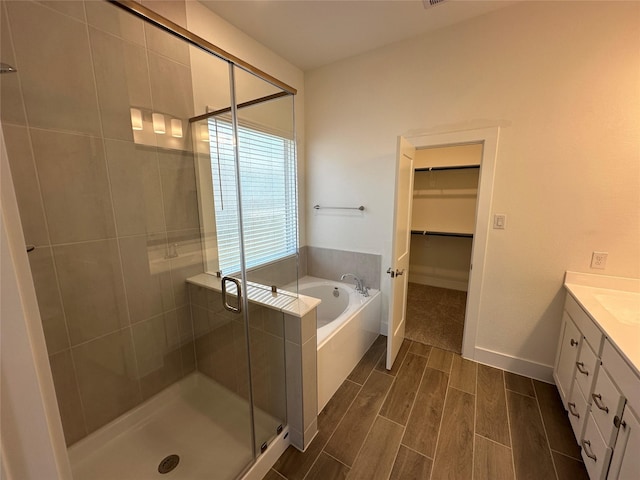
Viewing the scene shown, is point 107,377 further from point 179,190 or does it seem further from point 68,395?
point 179,190

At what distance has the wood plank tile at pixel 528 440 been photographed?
1.42 m

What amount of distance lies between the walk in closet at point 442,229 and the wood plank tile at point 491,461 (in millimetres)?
1579

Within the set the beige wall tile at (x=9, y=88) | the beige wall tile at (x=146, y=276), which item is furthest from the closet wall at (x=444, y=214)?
the beige wall tile at (x=9, y=88)

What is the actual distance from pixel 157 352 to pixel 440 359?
2314mm

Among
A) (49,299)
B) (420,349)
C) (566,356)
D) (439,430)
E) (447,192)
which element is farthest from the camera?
(447,192)

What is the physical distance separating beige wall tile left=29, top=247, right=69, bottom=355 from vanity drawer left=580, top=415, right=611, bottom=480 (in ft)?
8.84

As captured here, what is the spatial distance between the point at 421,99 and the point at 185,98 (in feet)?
6.21

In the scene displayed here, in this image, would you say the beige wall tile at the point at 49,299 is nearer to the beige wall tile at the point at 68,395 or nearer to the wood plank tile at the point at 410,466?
the beige wall tile at the point at 68,395

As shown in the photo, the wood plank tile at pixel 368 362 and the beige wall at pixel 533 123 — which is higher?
the beige wall at pixel 533 123

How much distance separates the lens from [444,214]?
3.84 m

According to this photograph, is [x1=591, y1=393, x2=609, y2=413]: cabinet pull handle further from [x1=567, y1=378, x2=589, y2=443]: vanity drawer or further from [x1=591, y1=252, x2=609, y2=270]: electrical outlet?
[x1=591, y1=252, x2=609, y2=270]: electrical outlet

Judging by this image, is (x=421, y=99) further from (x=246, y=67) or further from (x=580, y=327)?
(x=580, y=327)

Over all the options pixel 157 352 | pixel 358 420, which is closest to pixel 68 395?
pixel 157 352

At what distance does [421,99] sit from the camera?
2254 mm
